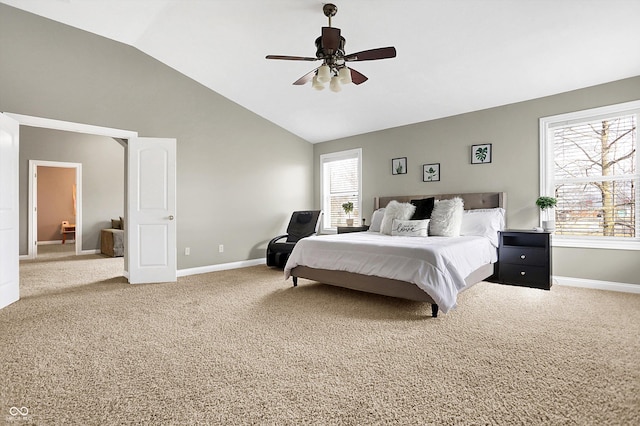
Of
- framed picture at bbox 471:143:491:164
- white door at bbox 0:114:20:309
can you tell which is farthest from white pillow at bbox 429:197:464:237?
white door at bbox 0:114:20:309

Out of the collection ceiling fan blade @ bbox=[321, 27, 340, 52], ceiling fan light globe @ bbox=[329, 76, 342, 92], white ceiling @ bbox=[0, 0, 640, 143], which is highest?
white ceiling @ bbox=[0, 0, 640, 143]

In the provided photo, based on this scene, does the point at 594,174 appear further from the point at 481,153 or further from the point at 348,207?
the point at 348,207

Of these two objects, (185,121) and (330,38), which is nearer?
(330,38)

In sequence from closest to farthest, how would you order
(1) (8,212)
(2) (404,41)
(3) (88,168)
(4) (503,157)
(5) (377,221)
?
(1) (8,212)
(2) (404,41)
(4) (503,157)
(5) (377,221)
(3) (88,168)

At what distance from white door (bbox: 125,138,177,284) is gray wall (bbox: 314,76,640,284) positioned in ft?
11.2

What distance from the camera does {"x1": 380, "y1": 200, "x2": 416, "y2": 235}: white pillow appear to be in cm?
452

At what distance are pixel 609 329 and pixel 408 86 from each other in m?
3.38

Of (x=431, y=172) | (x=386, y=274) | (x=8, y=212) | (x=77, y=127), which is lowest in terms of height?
(x=386, y=274)

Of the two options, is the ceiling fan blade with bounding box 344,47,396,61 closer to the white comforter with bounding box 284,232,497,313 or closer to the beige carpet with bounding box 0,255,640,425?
the white comforter with bounding box 284,232,497,313

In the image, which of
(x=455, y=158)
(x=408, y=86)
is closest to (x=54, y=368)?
(x=408, y=86)

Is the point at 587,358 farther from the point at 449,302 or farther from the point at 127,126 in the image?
the point at 127,126

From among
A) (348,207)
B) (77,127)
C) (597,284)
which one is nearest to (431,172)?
(348,207)

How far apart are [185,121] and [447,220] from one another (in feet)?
13.2

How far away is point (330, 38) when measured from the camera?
109 inches
